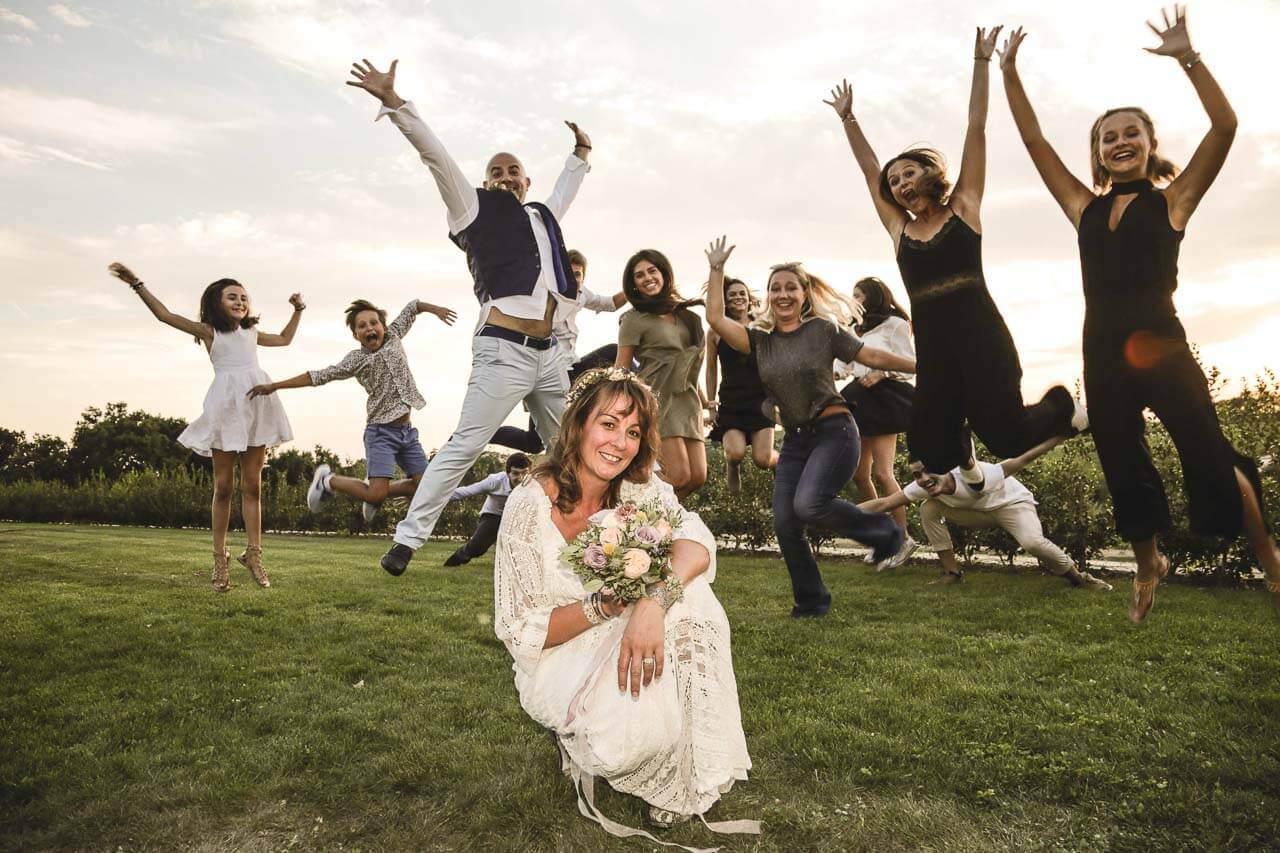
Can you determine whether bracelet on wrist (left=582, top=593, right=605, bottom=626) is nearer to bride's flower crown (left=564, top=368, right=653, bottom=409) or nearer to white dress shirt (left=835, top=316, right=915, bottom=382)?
bride's flower crown (left=564, top=368, right=653, bottom=409)

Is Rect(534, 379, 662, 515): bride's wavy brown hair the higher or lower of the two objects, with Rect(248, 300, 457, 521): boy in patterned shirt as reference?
lower

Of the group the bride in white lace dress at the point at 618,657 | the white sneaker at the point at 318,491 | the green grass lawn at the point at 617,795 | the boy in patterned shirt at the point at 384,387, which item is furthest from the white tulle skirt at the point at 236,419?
the bride in white lace dress at the point at 618,657

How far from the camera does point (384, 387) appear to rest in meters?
7.73

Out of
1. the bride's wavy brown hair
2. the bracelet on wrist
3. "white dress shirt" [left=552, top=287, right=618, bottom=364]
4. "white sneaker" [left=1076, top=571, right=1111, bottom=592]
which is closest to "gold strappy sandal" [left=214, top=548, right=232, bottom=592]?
"white dress shirt" [left=552, top=287, right=618, bottom=364]

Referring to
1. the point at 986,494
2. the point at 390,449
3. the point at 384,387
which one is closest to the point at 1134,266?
the point at 986,494

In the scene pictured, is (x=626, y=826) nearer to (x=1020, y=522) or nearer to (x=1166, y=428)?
(x=1166, y=428)

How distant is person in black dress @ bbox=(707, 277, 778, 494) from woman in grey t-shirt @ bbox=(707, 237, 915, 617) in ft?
5.04

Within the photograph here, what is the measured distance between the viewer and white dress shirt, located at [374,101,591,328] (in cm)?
475

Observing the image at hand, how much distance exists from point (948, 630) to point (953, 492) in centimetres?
187

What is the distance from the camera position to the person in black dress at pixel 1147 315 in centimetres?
322

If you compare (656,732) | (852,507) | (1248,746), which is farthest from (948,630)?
(656,732)

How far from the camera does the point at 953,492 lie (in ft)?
22.9

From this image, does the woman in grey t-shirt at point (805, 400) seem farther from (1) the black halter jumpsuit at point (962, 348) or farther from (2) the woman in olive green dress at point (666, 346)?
(1) the black halter jumpsuit at point (962, 348)

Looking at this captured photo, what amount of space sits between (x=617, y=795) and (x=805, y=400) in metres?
3.34
